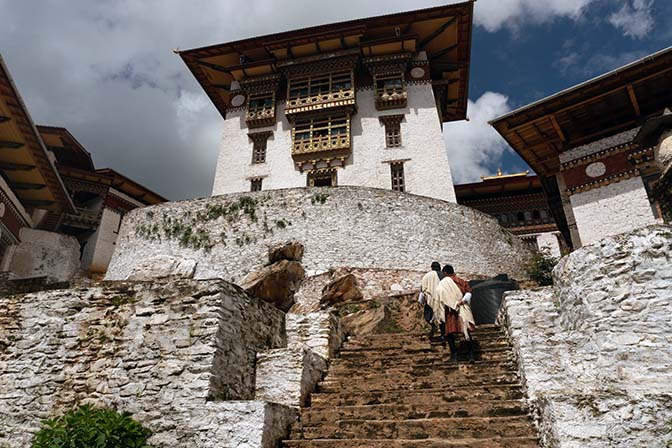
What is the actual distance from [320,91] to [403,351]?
21114 mm

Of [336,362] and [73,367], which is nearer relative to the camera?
[73,367]

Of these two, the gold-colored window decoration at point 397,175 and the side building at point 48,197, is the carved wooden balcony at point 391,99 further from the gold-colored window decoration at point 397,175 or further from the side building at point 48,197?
the side building at point 48,197

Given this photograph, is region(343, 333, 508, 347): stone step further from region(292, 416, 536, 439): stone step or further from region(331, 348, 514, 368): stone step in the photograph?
region(292, 416, 536, 439): stone step

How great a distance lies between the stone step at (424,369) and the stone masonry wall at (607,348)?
1.51ft

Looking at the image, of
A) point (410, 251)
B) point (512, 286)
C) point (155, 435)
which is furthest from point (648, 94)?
point (155, 435)

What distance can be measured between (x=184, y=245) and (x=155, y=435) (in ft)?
47.6

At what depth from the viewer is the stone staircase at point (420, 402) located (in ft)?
17.0

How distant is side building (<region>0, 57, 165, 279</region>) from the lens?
17.8 meters

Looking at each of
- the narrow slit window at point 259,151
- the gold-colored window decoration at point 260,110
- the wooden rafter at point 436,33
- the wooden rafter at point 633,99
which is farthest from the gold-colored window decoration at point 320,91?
the wooden rafter at point 633,99

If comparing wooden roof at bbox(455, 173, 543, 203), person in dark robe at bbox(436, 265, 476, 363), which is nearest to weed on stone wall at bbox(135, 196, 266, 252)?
person in dark robe at bbox(436, 265, 476, 363)

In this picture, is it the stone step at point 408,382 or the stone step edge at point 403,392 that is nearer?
the stone step edge at point 403,392

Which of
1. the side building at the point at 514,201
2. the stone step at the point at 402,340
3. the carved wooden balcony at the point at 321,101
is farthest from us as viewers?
the side building at the point at 514,201

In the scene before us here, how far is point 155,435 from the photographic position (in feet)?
18.1

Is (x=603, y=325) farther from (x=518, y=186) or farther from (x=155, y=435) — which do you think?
(x=518, y=186)
